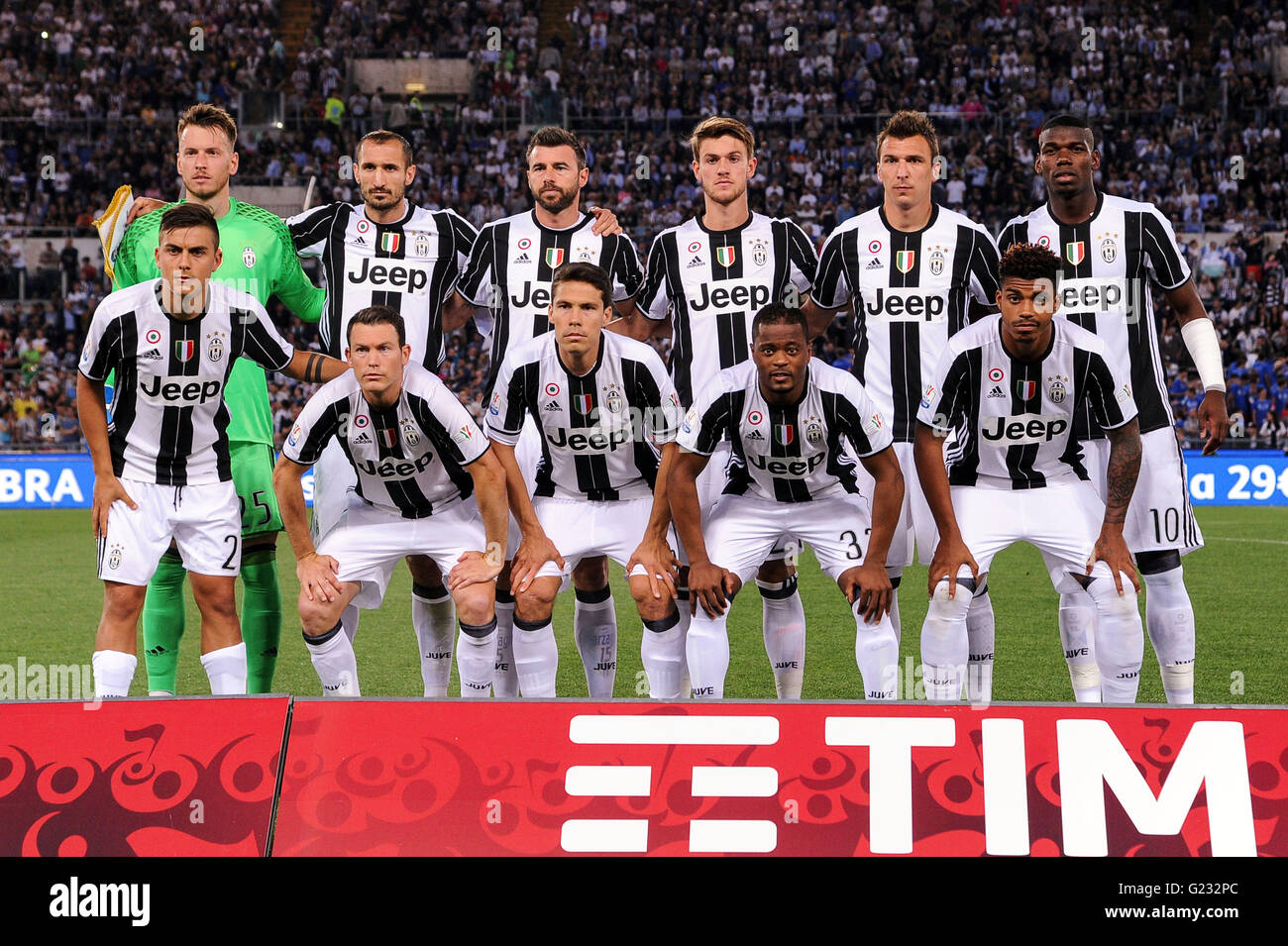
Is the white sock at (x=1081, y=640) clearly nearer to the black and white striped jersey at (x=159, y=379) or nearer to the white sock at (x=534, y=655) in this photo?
the white sock at (x=534, y=655)

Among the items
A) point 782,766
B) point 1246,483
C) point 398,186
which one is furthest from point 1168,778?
point 1246,483

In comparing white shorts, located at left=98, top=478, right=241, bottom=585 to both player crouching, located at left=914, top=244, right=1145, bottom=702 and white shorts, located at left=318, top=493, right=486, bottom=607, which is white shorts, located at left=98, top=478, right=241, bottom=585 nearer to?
white shorts, located at left=318, top=493, right=486, bottom=607

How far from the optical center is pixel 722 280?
502 cm

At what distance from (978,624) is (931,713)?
5.80 feet

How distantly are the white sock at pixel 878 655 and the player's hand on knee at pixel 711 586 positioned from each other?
47 cm

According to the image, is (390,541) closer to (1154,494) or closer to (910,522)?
(910,522)

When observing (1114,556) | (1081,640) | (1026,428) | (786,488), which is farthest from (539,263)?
(1081,640)

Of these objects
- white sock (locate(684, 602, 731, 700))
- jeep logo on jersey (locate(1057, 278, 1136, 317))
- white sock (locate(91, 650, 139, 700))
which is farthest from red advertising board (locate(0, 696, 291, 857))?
jeep logo on jersey (locate(1057, 278, 1136, 317))

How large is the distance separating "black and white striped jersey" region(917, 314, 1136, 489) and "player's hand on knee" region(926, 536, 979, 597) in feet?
1.10

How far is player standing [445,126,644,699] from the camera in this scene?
5000mm

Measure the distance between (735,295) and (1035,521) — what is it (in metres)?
1.45

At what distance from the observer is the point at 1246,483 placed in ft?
48.4
